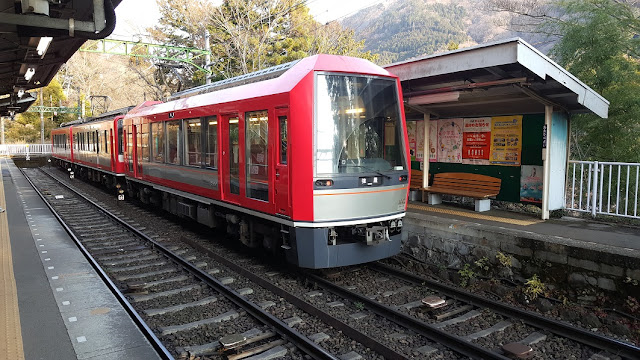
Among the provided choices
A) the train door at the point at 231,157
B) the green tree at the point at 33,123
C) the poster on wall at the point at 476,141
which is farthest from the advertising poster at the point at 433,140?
the green tree at the point at 33,123

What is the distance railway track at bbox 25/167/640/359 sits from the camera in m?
4.55

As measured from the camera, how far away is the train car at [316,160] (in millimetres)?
5836

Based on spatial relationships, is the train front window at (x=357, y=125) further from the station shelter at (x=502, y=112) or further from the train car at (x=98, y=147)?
the train car at (x=98, y=147)

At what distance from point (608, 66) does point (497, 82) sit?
12.4 feet

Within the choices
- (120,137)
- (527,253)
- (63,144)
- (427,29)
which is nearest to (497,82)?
(527,253)

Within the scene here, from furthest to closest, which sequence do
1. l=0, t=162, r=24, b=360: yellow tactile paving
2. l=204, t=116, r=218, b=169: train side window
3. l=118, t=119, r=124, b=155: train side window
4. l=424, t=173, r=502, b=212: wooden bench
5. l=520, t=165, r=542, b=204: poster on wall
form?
1. l=118, t=119, r=124, b=155: train side window
2. l=424, t=173, r=502, b=212: wooden bench
3. l=520, t=165, r=542, b=204: poster on wall
4. l=204, t=116, r=218, b=169: train side window
5. l=0, t=162, r=24, b=360: yellow tactile paving

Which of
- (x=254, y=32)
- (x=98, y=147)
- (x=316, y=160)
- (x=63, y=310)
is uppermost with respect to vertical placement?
(x=254, y=32)

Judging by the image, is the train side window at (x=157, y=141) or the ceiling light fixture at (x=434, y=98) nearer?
the ceiling light fixture at (x=434, y=98)

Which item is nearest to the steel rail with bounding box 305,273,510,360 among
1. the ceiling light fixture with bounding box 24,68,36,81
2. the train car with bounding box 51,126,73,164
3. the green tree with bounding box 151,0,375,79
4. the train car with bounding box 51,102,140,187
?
the ceiling light fixture with bounding box 24,68,36,81

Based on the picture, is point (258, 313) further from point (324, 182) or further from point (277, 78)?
point (277, 78)

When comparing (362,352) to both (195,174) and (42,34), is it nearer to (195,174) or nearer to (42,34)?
(42,34)

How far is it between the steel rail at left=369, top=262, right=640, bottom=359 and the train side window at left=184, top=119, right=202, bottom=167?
14.3 feet

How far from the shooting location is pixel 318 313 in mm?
5348

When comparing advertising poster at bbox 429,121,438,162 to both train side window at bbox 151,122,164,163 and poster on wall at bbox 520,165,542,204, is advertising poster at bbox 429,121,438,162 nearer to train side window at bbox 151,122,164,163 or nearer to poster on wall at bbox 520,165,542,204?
poster on wall at bbox 520,165,542,204
